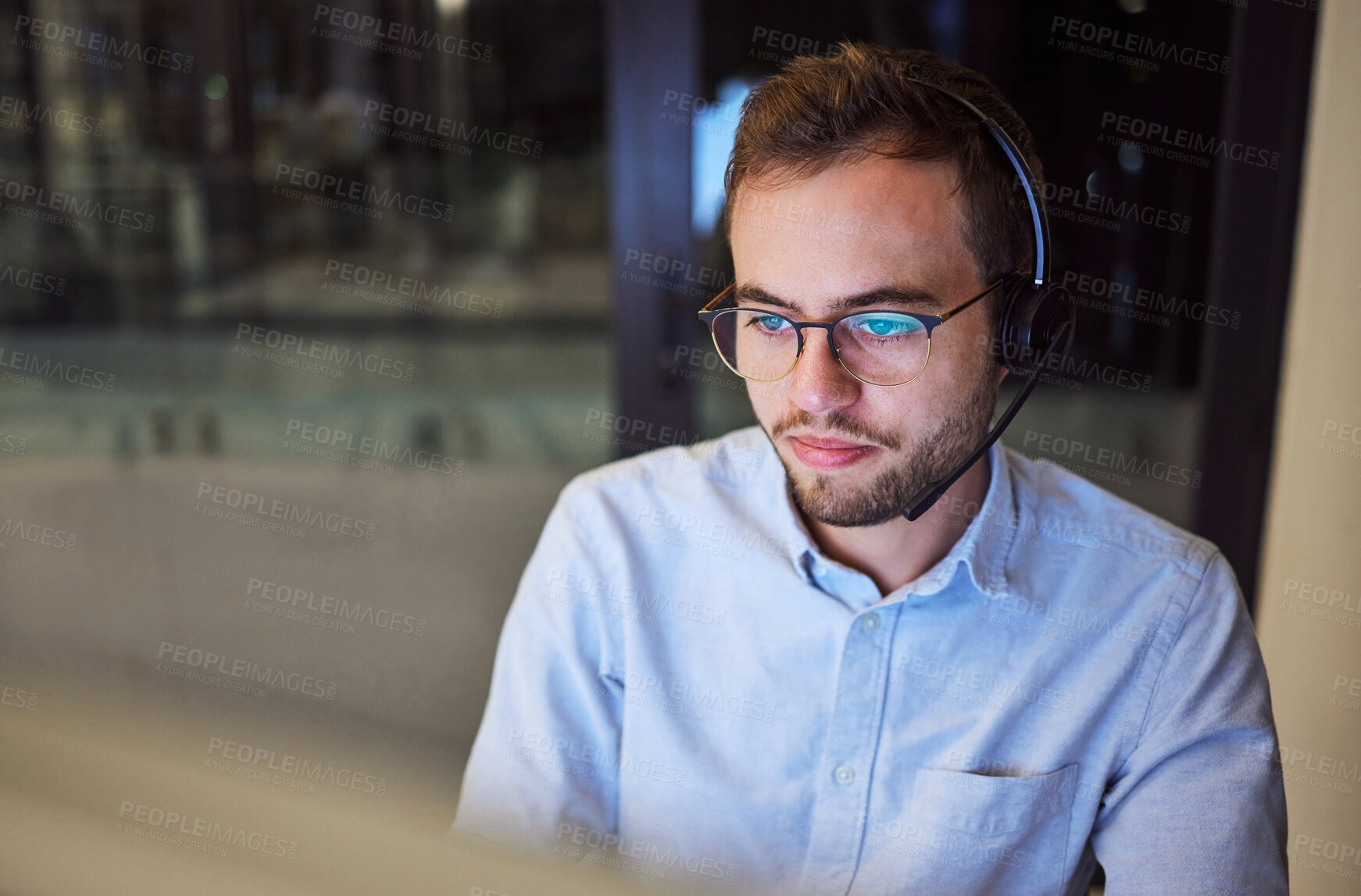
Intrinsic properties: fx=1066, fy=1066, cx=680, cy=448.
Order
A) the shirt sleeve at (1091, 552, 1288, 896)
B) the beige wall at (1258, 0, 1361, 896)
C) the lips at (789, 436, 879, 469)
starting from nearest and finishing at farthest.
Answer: the shirt sleeve at (1091, 552, 1288, 896)
the lips at (789, 436, 879, 469)
the beige wall at (1258, 0, 1361, 896)

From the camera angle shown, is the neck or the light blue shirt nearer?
the light blue shirt

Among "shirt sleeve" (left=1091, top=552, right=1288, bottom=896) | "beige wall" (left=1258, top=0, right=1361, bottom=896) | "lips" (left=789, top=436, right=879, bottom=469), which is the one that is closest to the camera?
"shirt sleeve" (left=1091, top=552, right=1288, bottom=896)

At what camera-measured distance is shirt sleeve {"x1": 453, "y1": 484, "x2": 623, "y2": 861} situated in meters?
1.14

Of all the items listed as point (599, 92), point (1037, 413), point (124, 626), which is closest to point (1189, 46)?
point (1037, 413)

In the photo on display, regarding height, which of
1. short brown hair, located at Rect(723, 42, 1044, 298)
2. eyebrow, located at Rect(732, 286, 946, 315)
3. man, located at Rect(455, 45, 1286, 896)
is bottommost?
man, located at Rect(455, 45, 1286, 896)

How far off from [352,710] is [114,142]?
2.45 m

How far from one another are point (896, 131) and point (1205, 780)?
681 millimetres

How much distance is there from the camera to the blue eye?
1.03 metres

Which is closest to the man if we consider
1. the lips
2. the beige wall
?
the lips

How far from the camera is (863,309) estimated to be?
1030 millimetres

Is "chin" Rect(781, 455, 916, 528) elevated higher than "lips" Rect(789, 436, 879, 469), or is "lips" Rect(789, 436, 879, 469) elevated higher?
"lips" Rect(789, 436, 879, 469)

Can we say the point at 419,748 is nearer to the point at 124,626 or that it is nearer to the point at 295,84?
the point at 124,626

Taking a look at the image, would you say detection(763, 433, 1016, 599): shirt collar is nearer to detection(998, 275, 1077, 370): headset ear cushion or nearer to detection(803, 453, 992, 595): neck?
detection(803, 453, 992, 595): neck

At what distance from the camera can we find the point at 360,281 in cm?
384
